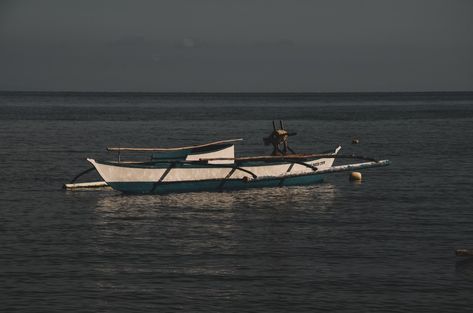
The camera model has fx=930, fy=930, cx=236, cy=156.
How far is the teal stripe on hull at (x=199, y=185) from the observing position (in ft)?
132

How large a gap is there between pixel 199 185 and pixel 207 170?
30.5 inches

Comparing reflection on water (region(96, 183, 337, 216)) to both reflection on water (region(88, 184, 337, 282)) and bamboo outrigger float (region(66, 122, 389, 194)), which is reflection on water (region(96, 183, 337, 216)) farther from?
bamboo outrigger float (region(66, 122, 389, 194))

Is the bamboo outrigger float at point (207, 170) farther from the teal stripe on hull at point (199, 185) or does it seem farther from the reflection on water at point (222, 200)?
the reflection on water at point (222, 200)

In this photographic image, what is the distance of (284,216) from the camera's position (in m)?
35.3

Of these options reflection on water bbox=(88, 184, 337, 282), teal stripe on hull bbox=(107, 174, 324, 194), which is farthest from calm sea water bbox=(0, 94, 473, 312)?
teal stripe on hull bbox=(107, 174, 324, 194)

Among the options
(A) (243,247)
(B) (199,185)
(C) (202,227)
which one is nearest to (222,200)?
(B) (199,185)

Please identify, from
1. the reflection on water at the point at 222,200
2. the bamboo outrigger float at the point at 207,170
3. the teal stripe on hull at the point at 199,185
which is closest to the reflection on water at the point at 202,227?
the reflection on water at the point at 222,200

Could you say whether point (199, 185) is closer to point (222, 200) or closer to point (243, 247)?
point (222, 200)

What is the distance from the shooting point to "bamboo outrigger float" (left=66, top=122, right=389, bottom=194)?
40000mm

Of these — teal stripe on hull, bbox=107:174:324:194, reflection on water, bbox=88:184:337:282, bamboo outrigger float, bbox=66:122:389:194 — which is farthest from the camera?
teal stripe on hull, bbox=107:174:324:194

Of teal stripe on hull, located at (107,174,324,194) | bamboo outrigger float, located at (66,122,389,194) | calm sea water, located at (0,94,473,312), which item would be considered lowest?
calm sea water, located at (0,94,473,312)

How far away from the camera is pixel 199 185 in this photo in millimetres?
41812

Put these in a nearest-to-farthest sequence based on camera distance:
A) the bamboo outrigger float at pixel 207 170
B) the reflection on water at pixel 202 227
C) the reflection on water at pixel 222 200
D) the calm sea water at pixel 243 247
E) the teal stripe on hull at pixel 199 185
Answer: the calm sea water at pixel 243 247
the reflection on water at pixel 202 227
the reflection on water at pixel 222 200
the bamboo outrigger float at pixel 207 170
the teal stripe on hull at pixel 199 185

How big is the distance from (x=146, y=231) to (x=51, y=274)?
286 inches
